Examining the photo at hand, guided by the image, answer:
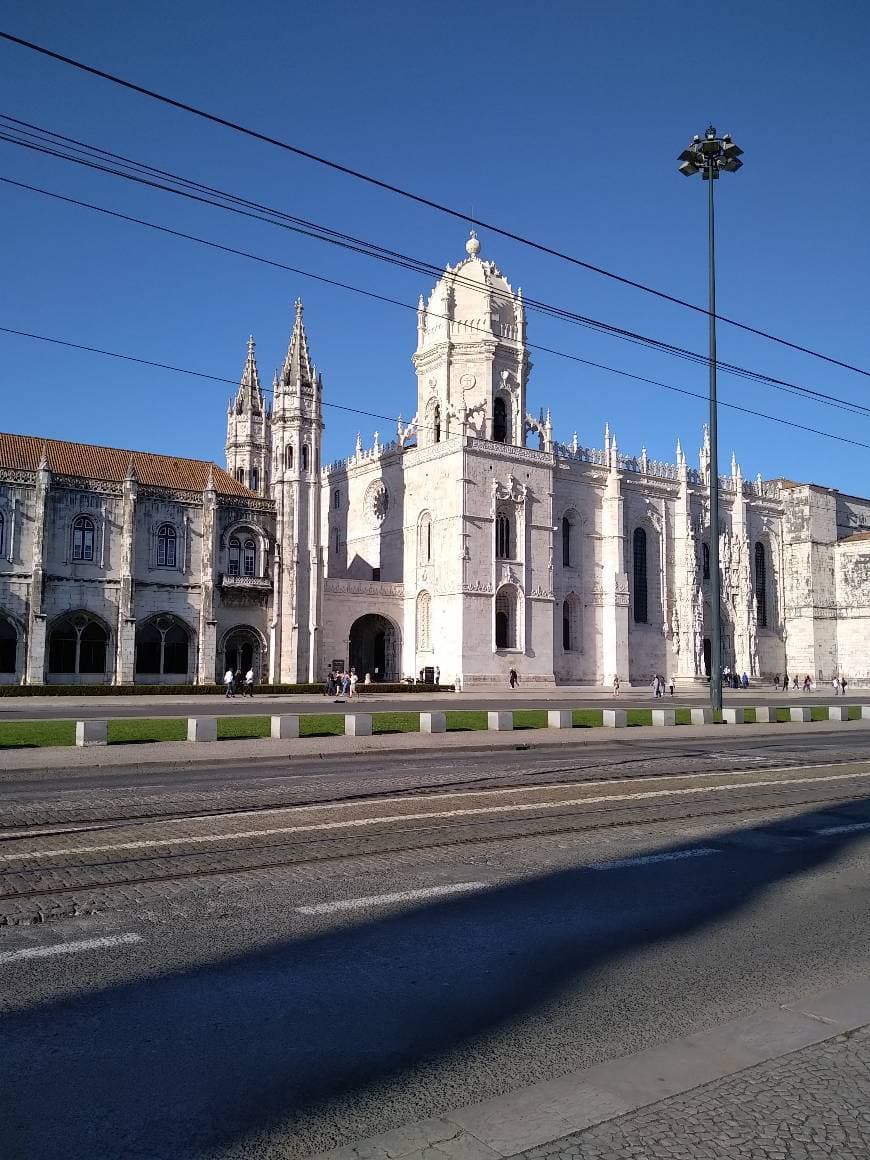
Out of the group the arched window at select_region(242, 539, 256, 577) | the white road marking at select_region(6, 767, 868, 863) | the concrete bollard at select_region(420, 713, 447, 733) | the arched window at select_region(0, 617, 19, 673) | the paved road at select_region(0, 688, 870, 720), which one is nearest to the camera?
the white road marking at select_region(6, 767, 868, 863)

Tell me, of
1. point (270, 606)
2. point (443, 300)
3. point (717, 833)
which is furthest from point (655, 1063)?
point (443, 300)

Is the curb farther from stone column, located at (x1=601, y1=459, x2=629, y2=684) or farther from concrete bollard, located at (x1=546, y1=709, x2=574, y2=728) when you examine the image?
stone column, located at (x1=601, y1=459, x2=629, y2=684)

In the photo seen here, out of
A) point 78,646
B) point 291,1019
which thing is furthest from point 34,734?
point 78,646

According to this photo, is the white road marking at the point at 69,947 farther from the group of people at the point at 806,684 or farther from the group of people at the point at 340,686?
the group of people at the point at 806,684

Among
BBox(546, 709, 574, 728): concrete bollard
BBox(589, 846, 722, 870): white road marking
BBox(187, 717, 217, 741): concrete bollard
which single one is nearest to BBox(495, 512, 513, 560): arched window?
BBox(546, 709, 574, 728): concrete bollard

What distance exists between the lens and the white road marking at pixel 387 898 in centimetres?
711

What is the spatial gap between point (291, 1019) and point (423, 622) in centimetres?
5238

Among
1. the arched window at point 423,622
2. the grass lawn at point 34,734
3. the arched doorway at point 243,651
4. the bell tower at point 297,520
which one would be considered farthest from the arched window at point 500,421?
the grass lawn at point 34,734

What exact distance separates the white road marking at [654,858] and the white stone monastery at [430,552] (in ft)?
117

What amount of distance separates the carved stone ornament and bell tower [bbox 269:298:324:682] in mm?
10521

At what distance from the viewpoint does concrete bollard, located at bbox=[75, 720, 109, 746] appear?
64.5 ft

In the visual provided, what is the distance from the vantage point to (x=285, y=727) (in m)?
22.4

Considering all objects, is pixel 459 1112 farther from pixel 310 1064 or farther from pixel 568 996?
pixel 568 996

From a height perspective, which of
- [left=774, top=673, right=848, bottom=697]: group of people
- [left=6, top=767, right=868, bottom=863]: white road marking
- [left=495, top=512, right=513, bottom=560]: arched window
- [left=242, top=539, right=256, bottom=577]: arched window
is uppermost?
[left=495, top=512, right=513, bottom=560]: arched window
